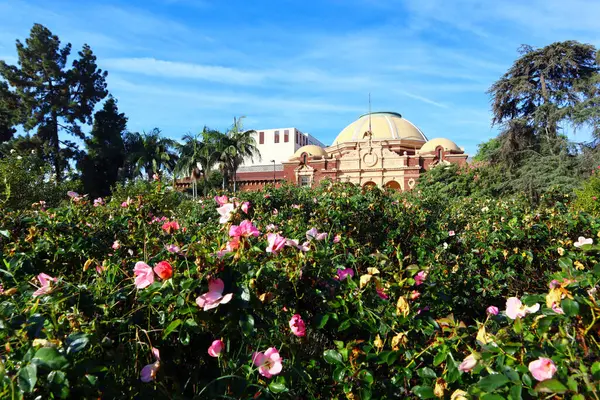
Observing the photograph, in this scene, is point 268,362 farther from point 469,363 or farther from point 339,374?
point 469,363

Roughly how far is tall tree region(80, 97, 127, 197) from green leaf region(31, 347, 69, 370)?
28954mm

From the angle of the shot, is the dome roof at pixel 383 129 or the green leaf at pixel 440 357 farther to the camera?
the dome roof at pixel 383 129

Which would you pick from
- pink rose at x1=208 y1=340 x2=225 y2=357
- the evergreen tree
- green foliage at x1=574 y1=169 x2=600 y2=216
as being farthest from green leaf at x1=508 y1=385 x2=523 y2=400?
the evergreen tree

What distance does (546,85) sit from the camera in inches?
696

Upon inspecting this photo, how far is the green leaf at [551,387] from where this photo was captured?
862mm

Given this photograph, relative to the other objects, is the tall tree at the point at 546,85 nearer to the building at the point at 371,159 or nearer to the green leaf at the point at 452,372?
the building at the point at 371,159

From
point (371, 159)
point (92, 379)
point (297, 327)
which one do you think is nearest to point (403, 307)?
point (297, 327)

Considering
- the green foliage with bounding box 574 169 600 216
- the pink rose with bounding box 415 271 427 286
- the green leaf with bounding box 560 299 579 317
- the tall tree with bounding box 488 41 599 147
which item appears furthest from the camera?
the tall tree with bounding box 488 41 599 147

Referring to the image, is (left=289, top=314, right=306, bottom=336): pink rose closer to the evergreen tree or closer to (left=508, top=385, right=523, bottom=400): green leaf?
(left=508, top=385, right=523, bottom=400): green leaf

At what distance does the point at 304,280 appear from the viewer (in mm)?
1507

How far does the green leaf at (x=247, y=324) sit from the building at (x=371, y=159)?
30.5 meters

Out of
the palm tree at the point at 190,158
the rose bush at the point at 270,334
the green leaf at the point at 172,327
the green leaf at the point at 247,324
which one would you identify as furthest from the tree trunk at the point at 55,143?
the green leaf at the point at 247,324

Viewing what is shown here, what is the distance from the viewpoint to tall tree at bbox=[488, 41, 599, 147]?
16.9 m

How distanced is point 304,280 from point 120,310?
2.00ft
